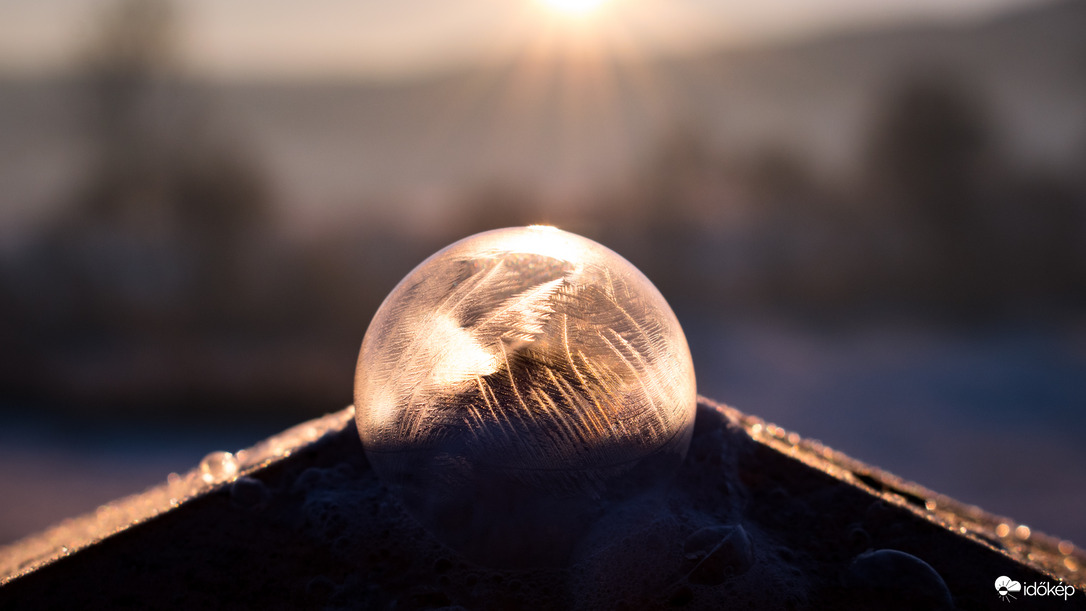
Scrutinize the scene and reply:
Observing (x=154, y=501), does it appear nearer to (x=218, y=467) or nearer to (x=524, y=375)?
(x=218, y=467)

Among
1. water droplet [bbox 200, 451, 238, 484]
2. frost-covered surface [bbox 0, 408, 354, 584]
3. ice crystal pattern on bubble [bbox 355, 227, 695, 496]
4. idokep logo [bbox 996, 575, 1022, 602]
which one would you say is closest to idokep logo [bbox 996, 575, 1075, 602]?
idokep logo [bbox 996, 575, 1022, 602]

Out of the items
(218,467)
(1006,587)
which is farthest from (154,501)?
(1006,587)

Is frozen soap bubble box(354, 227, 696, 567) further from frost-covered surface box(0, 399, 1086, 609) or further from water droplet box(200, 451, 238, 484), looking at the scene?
water droplet box(200, 451, 238, 484)

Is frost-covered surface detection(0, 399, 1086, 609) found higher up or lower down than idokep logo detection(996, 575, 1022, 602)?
higher up

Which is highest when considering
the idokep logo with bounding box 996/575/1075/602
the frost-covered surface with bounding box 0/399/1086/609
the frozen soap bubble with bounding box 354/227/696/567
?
the frozen soap bubble with bounding box 354/227/696/567

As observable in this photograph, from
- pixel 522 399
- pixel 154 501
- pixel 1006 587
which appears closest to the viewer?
pixel 522 399

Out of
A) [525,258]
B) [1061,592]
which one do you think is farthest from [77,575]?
[1061,592]

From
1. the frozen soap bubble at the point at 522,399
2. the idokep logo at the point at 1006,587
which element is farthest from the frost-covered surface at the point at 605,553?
the frozen soap bubble at the point at 522,399
